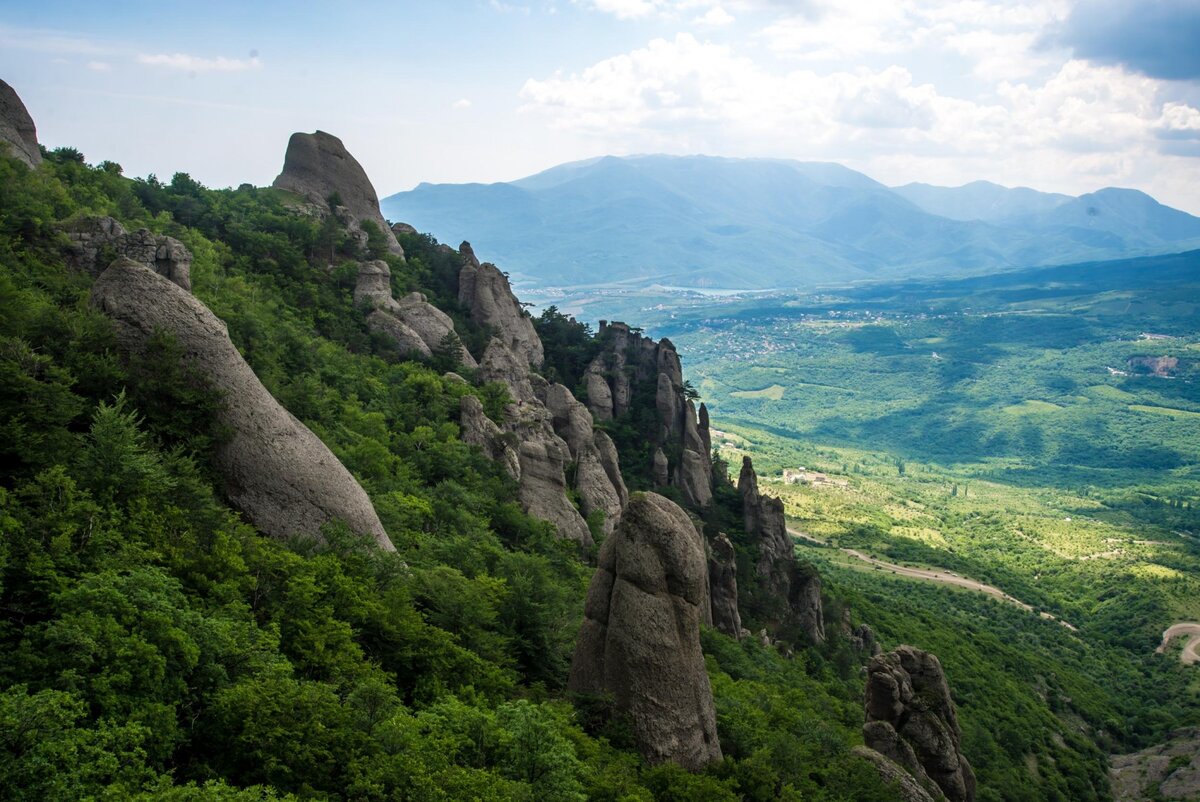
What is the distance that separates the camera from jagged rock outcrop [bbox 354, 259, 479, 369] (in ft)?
186

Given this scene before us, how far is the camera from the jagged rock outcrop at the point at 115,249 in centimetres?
3341

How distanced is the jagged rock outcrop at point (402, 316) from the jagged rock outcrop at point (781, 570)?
82.0 ft

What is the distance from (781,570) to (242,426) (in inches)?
1779

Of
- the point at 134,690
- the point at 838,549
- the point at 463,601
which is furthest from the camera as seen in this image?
the point at 838,549

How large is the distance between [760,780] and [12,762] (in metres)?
17.2

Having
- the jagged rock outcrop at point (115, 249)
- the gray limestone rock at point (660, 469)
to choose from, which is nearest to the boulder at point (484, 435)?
the jagged rock outcrop at point (115, 249)

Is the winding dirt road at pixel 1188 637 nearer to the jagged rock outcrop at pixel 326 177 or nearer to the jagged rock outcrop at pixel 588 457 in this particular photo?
the jagged rock outcrop at pixel 588 457

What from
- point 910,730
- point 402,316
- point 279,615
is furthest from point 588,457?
point 279,615

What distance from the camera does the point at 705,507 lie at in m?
65.8

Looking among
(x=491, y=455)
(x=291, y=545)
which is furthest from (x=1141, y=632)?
(x=291, y=545)

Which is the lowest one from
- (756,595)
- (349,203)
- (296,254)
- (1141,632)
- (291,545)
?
(1141,632)

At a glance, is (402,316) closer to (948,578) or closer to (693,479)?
(693,479)

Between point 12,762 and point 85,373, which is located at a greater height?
point 85,373

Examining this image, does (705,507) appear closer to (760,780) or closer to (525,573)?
(525,573)
